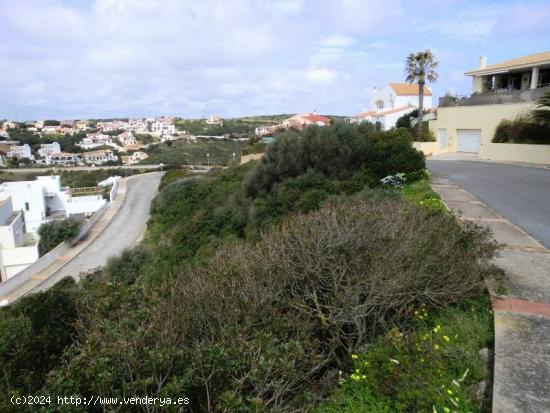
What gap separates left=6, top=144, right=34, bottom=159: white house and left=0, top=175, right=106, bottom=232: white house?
62.4 m

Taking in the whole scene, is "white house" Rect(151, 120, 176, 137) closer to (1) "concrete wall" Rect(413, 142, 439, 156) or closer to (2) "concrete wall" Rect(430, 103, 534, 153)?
Answer: (1) "concrete wall" Rect(413, 142, 439, 156)

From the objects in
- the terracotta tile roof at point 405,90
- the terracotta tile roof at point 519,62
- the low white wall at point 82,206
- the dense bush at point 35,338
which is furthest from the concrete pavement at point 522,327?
the terracotta tile roof at point 405,90

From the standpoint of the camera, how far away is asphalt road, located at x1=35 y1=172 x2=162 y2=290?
22.4 metres

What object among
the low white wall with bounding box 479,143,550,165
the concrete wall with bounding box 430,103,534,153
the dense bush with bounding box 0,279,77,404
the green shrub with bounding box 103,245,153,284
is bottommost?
the green shrub with bounding box 103,245,153,284

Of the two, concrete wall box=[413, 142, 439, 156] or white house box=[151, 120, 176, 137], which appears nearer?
concrete wall box=[413, 142, 439, 156]

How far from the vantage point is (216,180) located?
94.6ft

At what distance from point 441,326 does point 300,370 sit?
63.0 inches

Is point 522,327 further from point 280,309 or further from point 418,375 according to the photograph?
point 280,309

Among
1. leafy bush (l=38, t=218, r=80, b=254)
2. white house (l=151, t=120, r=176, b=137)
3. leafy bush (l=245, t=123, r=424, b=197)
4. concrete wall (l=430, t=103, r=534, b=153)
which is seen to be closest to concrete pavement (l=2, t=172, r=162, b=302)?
leafy bush (l=38, t=218, r=80, b=254)

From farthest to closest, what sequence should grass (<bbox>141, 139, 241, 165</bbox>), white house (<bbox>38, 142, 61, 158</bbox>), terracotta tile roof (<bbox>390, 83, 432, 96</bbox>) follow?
white house (<bbox>38, 142, 61, 158</bbox>) → grass (<bbox>141, 139, 241, 165</bbox>) → terracotta tile roof (<bbox>390, 83, 432, 96</bbox>)

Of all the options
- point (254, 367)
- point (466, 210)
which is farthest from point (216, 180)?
point (254, 367)

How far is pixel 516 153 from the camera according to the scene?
77.6 feet

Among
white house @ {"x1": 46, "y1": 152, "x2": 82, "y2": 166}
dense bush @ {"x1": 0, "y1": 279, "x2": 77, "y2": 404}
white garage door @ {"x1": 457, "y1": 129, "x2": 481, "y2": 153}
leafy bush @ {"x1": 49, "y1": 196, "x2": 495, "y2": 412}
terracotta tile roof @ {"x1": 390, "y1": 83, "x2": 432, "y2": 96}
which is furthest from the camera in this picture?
white house @ {"x1": 46, "y1": 152, "x2": 82, "y2": 166}

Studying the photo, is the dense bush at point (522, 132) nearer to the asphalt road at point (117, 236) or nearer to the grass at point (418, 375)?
the grass at point (418, 375)
